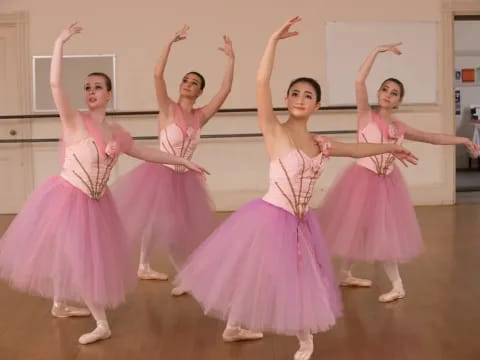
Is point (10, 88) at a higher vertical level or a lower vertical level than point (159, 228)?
higher

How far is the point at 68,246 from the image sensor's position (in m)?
2.75

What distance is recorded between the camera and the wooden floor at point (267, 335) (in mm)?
2684

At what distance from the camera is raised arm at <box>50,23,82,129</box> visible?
2.77 meters

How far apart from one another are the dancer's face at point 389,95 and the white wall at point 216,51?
10.5 ft

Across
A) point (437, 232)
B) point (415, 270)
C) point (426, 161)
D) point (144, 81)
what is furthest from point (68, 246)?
point (426, 161)

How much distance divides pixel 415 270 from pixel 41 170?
13.9 ft

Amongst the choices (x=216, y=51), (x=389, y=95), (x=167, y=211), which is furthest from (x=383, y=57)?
(x=167, y=211)

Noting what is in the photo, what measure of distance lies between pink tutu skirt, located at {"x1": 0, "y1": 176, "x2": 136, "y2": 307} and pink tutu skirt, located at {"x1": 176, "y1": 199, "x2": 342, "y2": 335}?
0.37m

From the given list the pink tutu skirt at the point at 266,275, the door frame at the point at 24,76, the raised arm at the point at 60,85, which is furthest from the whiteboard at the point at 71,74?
the pink tutu skirt at the point at 266,275

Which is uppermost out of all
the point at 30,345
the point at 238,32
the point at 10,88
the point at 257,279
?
the point at 238,32

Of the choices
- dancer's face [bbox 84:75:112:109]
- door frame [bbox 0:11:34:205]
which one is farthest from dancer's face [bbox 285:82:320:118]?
door frame [bbox 0:11:34:205]

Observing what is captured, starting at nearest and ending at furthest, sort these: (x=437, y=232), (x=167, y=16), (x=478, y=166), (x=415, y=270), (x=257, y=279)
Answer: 1. (x=257, y=279)
2. (x=415, y=270)
3. (x=437, y=232)
4. (x=167, y=16)
5. (x=478, y=166)

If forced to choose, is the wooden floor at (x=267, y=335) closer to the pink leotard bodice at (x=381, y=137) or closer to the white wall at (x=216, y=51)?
the pink leotard bodice at (x=381, y=137)

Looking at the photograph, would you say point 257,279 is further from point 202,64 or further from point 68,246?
point 202,64
